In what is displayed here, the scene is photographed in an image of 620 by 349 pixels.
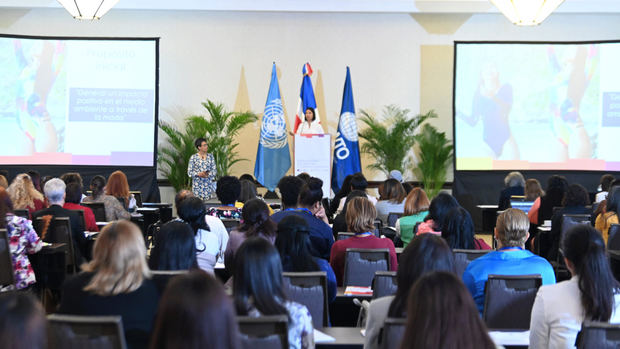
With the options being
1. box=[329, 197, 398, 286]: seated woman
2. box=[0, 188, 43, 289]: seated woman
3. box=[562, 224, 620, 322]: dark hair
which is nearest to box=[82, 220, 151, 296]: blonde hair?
box=[562, 224, 620, 322]: dark hair

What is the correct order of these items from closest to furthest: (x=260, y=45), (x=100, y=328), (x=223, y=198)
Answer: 1. (x=100, y=328)
2. (x=223, y=198)
3. (x=260, y=45)

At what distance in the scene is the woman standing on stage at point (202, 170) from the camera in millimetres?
10859

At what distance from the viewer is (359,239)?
15.9ft

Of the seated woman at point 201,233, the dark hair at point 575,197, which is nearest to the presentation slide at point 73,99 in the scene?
the dark hair at point 575,197

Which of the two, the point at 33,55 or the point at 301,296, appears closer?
the point at 301,296

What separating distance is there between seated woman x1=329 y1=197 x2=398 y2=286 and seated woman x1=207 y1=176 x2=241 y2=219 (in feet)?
3.90

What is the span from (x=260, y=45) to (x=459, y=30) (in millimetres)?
3524

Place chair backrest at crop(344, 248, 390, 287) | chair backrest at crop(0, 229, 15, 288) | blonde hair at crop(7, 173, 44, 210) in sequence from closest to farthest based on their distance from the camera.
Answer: chair backrest at crop(344, 248, 390, 287)
chair backrest at crop(0, 229, 15, 288)
blonde hair at crop(7, 173, 44, 210)

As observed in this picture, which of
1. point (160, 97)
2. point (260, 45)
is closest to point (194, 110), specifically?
point (160, 97)

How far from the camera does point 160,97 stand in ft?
41.5

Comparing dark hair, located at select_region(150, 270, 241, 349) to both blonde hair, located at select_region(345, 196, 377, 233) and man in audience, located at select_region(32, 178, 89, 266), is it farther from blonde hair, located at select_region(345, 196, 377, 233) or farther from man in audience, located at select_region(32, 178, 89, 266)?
man in audience, located at select_region(32, 178, 89, 266)

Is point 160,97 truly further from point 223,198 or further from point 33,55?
point 223,198

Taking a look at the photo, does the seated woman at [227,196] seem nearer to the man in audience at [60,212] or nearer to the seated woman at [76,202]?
the man in audience at [60,212]

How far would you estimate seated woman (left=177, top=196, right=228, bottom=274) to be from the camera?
4637 mm
